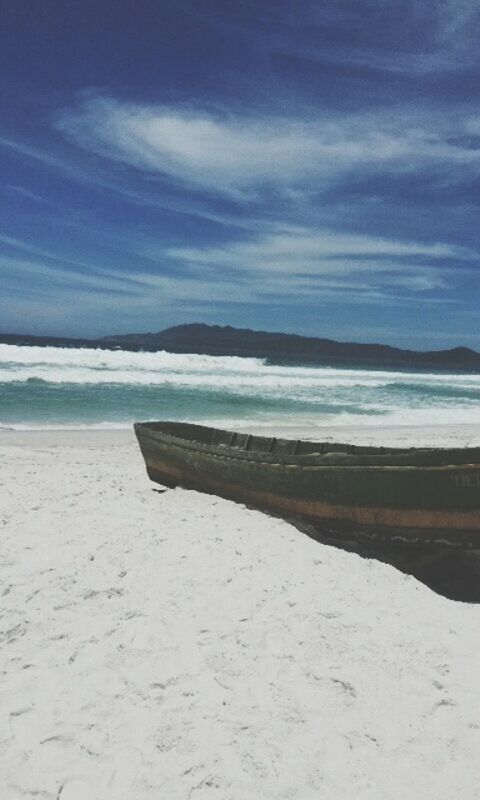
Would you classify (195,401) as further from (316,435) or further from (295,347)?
(295,347)

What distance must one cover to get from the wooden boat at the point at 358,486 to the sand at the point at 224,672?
0.44m

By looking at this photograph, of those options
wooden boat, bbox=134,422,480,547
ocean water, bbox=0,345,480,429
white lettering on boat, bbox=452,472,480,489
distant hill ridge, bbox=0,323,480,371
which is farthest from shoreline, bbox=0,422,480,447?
distant hill ridge, bbox=0,323,480,371

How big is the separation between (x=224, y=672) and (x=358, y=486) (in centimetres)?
252

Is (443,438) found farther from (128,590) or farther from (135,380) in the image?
(135,380)

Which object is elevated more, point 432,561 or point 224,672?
point 432,561

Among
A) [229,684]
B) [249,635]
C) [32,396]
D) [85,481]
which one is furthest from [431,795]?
[32,396]

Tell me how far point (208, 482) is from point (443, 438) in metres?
9.18

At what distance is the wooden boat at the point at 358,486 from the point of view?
5.08 metres

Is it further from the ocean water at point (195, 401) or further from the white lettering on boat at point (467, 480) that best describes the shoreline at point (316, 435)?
the white lettering on boat at point (467, 480)

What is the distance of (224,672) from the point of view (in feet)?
12.1

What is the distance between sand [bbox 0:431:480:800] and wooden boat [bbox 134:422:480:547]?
44 cm

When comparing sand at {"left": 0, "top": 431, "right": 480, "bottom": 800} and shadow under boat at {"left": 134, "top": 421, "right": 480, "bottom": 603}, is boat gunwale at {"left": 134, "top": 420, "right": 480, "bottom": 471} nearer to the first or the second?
shadow under boat at {"left": 134, "top": 421, "right": 480, "bottom": 603}

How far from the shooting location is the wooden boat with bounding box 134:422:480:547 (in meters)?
5.08

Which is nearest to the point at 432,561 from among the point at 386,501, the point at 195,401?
the point at 386,501
